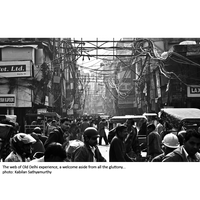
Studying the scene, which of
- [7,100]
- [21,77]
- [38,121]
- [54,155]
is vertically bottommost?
[38,121]

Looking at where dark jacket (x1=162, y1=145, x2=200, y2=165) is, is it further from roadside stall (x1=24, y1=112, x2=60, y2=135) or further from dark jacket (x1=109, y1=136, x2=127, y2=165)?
roadside stall (x1=24, y1=112, x2=60, y2=135)

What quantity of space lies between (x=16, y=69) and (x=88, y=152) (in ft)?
65.3

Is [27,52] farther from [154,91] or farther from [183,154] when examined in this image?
[183,154]

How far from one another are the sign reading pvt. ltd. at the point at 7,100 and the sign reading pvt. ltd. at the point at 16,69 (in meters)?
1.48

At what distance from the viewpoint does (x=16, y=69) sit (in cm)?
2339

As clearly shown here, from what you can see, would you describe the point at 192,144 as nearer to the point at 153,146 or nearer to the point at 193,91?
the point at 153,146

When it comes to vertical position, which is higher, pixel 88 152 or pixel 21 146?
pixel 21 146

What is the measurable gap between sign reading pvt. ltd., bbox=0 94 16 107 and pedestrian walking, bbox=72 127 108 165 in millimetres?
19418

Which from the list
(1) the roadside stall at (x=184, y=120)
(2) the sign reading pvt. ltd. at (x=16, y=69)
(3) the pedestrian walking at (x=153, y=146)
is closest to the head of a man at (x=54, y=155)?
(3) the pedestrian walking at (x=153, y=146)

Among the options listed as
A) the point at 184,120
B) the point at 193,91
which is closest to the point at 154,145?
the point at 184,120

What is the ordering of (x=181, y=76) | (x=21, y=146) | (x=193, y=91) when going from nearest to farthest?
(x=21, y=146), (x=193, y=91), (x=181, y=76)

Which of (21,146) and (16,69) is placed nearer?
(21,146)

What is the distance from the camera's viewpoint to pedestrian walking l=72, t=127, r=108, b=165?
4496mm

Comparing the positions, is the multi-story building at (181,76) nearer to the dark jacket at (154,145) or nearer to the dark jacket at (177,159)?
the dark jacket at (154,145)
